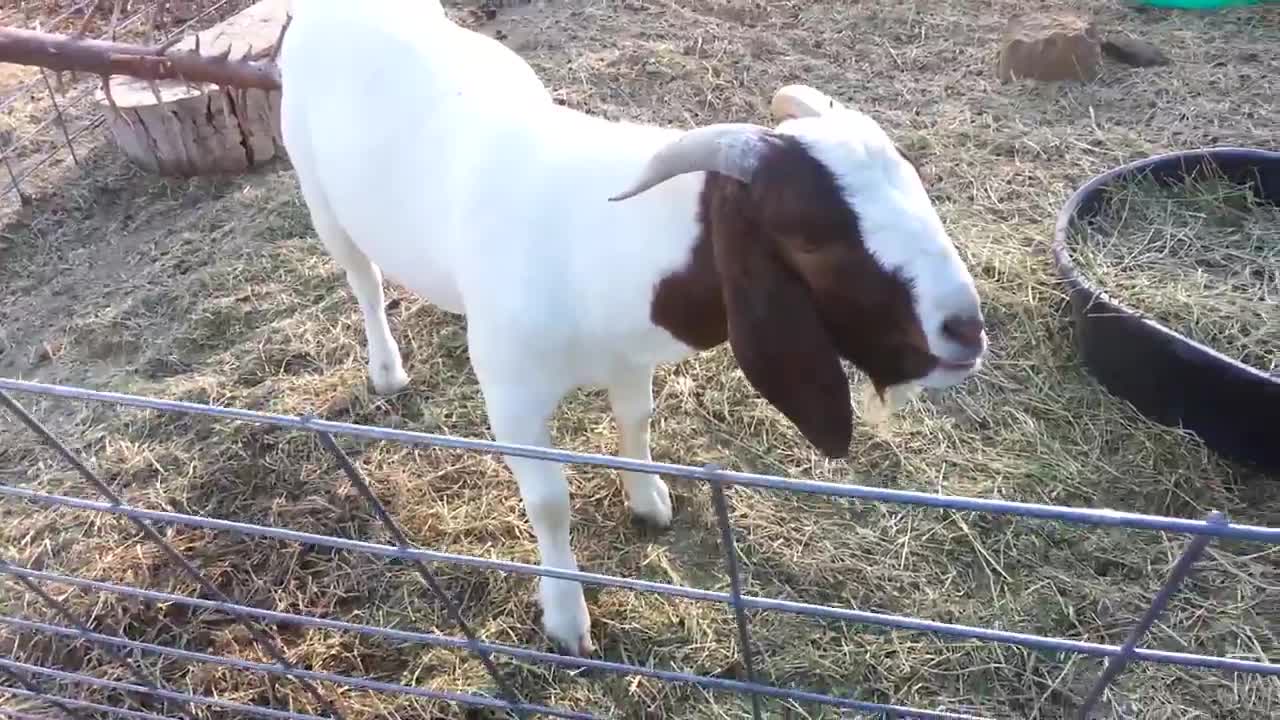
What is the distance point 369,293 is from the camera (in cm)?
302

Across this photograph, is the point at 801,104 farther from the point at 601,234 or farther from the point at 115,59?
the point at 115,59

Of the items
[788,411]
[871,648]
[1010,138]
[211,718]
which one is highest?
[788,411]

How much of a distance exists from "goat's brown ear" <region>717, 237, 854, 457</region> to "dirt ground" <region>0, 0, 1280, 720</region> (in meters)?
0.90

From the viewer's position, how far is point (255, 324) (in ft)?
11.6

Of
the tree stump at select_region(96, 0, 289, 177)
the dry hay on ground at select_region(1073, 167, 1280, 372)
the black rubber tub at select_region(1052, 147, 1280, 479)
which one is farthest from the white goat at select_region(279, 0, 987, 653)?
the tree stump at select_region(96, 0, 289, 177)

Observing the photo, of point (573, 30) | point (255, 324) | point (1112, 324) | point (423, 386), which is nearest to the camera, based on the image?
point (1112, 324)

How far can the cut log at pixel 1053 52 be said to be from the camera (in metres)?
4.27

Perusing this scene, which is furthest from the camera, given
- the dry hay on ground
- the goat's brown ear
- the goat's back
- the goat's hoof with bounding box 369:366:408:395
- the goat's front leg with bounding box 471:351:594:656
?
the goat's hoof with bounding box 369:366:408:395

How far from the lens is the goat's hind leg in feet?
9.27

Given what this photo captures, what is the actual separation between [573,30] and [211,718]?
3.94 metres

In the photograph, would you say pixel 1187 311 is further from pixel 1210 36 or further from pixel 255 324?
pixel 255 324

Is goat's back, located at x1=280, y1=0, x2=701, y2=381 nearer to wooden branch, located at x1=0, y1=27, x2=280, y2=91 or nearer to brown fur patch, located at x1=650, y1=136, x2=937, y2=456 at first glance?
brown fur patch, located at x1=650, y1=136, x2=937, y2=456

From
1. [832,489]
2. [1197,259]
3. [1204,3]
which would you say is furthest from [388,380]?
[1204,3]


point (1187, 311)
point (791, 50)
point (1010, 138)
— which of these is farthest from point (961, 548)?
point (791, 50)
